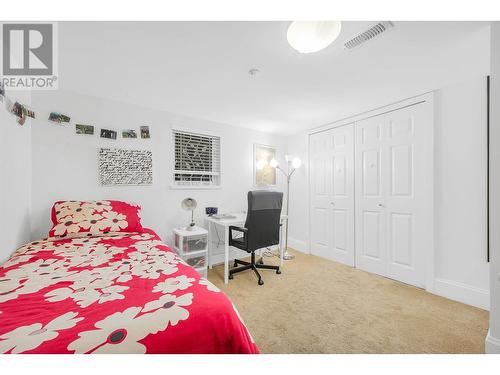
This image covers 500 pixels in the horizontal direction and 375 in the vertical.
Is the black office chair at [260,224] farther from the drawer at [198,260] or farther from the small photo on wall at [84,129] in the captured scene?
the small photo on wall at [84,129]

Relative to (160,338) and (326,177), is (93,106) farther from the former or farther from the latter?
(326,177)

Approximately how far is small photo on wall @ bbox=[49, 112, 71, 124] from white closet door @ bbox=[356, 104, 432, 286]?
3.80 meters

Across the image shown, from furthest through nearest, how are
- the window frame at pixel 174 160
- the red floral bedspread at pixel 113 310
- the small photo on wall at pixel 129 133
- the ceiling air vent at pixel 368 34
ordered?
the window frame at pixel 174 160, the small photo on wall at pixel 129 133, the ceiling air vent at pixel 368 34, the red floral bedspread at pixel 113 310

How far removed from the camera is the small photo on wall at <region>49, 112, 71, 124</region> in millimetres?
2240

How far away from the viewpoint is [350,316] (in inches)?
75.4

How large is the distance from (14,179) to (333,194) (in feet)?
12.6

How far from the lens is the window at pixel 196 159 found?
307cm

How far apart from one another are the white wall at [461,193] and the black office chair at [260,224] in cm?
185

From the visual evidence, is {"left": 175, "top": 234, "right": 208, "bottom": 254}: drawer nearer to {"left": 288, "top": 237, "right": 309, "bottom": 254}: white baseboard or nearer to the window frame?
the window frame

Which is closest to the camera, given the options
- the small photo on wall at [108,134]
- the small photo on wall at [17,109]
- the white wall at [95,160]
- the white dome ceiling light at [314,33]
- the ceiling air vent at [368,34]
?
the white dome ceiling light at [314,33]

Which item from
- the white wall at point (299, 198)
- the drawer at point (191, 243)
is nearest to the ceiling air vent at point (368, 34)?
the white wall at point (299, 198)

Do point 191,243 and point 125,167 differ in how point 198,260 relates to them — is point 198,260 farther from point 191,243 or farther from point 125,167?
point 125,167

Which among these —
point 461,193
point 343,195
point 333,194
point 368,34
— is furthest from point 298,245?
point 368,34

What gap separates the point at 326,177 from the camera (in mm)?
3551
